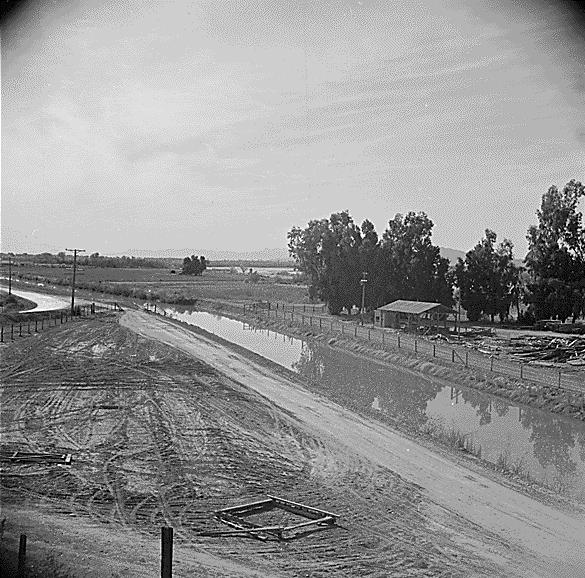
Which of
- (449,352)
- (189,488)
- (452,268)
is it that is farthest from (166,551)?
(452,268)

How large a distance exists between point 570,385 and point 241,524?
770 cm

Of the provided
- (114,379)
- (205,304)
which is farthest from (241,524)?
(205,304)

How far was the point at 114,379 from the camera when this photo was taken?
1027 centimetres

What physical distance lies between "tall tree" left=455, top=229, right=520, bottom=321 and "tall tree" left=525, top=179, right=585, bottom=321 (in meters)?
1.59

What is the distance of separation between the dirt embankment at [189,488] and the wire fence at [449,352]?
478cm

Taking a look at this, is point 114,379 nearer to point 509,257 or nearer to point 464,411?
point 464,411

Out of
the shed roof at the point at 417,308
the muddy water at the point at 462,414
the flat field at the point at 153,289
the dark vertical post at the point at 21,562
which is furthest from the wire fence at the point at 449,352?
the dark vertical post at the point at 21,562

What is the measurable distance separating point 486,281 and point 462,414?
1352 cm

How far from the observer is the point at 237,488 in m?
5.67

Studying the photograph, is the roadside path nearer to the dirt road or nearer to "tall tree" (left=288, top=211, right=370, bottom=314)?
"tall tree" (left=288, top=211, right=370, bottom=314)

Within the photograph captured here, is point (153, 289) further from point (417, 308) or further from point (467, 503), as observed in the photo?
point (467, 503)

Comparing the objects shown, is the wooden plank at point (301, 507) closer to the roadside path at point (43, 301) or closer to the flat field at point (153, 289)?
the roadside path at point (43, 301)

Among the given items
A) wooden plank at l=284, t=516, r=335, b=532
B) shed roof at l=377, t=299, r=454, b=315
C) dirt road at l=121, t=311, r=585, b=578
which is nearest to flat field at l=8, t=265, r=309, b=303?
shed roof at l=377, t=299, r=454, b=315

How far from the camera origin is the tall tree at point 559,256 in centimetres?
2030
